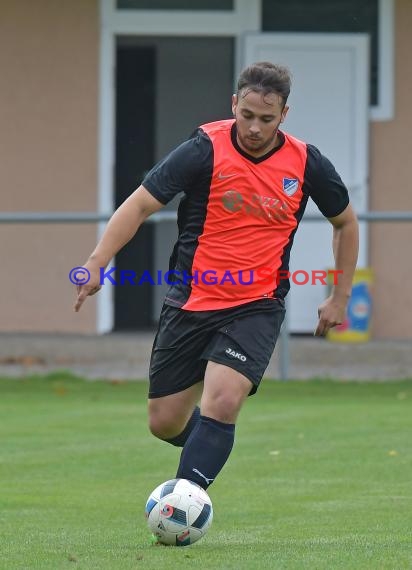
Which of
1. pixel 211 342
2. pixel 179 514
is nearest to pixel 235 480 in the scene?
pixel 211 342

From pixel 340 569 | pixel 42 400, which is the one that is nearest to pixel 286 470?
pixel 340 569

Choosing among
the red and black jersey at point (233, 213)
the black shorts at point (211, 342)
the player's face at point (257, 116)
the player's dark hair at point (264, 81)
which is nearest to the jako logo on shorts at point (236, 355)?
the black shorts at point (211, 342)

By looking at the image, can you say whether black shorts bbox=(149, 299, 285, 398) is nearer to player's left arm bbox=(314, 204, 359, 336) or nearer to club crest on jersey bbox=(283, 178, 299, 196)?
player's left arm bbox=(314, 204, 359, 336)

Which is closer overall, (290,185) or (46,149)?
(290,185)

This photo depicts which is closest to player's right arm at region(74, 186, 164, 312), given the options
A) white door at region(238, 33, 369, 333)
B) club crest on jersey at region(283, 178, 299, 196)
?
club crest on jersey at region(283, 178, 299, 196)

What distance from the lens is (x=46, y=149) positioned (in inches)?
591

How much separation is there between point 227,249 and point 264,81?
74 cm

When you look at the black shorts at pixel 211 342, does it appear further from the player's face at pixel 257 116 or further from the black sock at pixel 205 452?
the player's face at pixel 257 116

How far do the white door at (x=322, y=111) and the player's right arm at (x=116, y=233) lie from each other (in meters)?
8.68

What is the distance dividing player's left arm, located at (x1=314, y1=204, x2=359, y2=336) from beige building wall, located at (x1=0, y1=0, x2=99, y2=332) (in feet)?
27.6

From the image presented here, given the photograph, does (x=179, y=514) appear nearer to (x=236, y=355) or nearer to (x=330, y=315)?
(x=236, y=355)

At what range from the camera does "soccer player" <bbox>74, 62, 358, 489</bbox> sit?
19.6 ft

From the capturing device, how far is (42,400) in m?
12.7

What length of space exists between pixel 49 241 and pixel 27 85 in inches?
63.2
